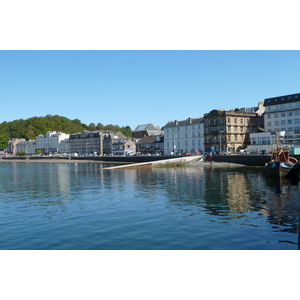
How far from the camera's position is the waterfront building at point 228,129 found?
105 meters

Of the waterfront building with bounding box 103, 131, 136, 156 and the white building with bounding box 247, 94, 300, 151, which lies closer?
the white building with bounding box 247, 94, 300, 151

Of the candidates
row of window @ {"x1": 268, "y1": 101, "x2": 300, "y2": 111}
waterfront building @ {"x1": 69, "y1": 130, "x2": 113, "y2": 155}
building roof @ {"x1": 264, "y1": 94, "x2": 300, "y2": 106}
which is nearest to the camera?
row of window @ {"x1": 268, "y1": 101, "x2": 300, "y2": 111}

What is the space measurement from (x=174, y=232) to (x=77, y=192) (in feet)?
66.8

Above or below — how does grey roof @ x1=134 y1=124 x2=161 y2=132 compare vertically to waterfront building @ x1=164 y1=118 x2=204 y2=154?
above

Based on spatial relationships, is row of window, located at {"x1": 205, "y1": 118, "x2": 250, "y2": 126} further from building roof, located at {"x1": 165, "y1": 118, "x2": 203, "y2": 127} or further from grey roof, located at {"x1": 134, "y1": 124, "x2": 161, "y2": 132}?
grey roof, located at {"x1": 134, "y1": 124, "x2": 161, "y2": 132}

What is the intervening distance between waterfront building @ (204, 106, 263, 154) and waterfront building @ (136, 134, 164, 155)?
27305 mm

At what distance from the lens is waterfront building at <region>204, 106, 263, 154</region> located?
105438mm

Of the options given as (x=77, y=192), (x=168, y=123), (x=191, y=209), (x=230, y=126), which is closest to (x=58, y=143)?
(x=168, y=123)

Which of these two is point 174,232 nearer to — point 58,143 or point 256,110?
point 256,110

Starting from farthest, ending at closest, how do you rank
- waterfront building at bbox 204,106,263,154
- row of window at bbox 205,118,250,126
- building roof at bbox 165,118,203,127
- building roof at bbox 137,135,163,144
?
building roof at bbox 137,135,163,144
building roof at bbox 165,118,203,127
row of window at bbox 205,118,250,126
waterfront building at bbox 204,106,263,154

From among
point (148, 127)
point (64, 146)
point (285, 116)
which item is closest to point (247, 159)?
point (285, 116)

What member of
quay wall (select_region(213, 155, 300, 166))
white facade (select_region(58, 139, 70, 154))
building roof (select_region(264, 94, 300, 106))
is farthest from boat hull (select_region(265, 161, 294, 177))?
white facade (select_region(58, 139, 70, 154))

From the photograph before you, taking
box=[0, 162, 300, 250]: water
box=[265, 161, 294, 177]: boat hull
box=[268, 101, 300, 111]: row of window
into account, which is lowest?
box=[0, 162, 300, 250]: water

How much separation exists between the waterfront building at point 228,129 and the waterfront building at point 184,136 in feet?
15.1
